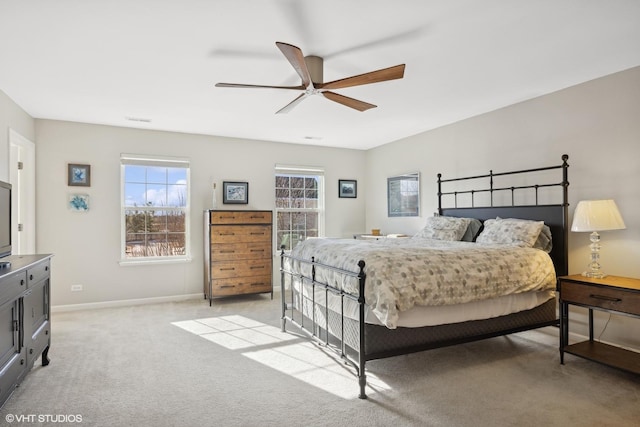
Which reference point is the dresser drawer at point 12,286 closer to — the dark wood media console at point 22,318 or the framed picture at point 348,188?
the dark wood media console at point 22,318

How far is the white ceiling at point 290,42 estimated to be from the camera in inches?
91.9

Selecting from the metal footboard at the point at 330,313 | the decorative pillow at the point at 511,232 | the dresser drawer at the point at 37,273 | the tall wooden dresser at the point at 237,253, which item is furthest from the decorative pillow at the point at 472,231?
the dresser drawer at the point at 37,273

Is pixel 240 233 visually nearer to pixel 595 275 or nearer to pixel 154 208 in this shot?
pixel 154 208

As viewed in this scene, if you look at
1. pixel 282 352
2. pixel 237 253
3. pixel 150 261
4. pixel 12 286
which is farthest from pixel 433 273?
pixel 150 261

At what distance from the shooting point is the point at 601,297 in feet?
9.21

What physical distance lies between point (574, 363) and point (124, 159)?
5.61 metres

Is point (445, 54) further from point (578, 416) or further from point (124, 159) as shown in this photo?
point (124, 159)

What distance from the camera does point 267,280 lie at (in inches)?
219

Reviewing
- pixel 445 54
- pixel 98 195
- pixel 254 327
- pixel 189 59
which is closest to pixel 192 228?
pixel 98 195

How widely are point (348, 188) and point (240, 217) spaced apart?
2251 mm

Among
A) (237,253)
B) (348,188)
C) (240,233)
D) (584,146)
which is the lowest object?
(237,253)

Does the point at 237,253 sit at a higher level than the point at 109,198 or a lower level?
lower

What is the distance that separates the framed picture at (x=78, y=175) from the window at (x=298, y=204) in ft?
8.86

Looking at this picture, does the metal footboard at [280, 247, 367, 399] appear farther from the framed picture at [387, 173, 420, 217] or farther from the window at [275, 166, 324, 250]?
the framed picture at [387, 173, 420, 217]
